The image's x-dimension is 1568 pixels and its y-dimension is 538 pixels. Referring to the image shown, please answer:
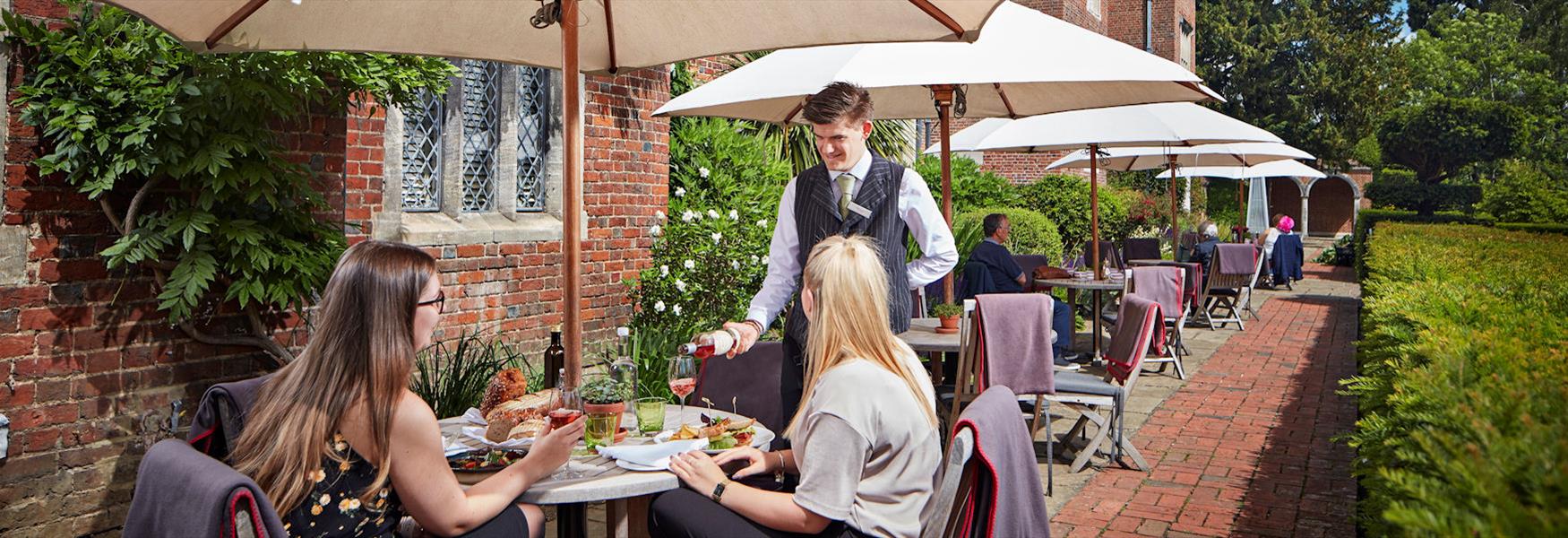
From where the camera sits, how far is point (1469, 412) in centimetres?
191

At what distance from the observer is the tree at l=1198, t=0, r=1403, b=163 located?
46.9 metres

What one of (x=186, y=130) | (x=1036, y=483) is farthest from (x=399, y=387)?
(x=186, y=130)

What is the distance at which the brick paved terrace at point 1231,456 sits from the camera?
5340 mm

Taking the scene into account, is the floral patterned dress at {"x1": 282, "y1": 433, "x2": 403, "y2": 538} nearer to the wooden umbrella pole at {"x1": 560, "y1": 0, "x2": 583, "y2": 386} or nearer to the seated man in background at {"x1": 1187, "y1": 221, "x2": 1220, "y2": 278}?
the wooden umbrella pole at {"x1": 560, "y1": 0, "x2": 583, "y2": 386}

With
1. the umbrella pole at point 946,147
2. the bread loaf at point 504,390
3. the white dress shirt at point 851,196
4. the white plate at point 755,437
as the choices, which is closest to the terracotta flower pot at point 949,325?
the umbrella pole at point 946,147

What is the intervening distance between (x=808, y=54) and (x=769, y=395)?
2.38 m

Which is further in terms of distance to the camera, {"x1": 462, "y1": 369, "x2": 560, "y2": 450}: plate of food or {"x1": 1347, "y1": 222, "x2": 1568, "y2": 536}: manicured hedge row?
{"x1": 462, "y1": 369, "x2": 560, "y2": 450}: plate of food

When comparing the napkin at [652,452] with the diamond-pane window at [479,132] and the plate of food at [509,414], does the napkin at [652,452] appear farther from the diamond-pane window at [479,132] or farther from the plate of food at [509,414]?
the diamond-pane window at [479,132]

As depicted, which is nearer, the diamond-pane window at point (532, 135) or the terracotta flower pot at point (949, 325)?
the terracotta flower pot at point (949, 325)

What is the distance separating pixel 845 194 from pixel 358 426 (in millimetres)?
2181

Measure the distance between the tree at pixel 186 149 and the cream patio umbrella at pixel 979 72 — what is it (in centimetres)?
172

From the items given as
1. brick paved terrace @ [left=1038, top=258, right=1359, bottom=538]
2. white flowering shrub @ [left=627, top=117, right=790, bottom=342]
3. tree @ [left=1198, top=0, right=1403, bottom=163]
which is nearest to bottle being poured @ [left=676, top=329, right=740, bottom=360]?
brick paved terrace @ [left=1038, top=258, right=1359, bottom=538]

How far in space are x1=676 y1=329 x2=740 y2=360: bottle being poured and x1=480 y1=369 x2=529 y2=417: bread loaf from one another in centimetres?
55

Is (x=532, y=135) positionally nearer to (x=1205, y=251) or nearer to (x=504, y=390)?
(x=504, y=390)
